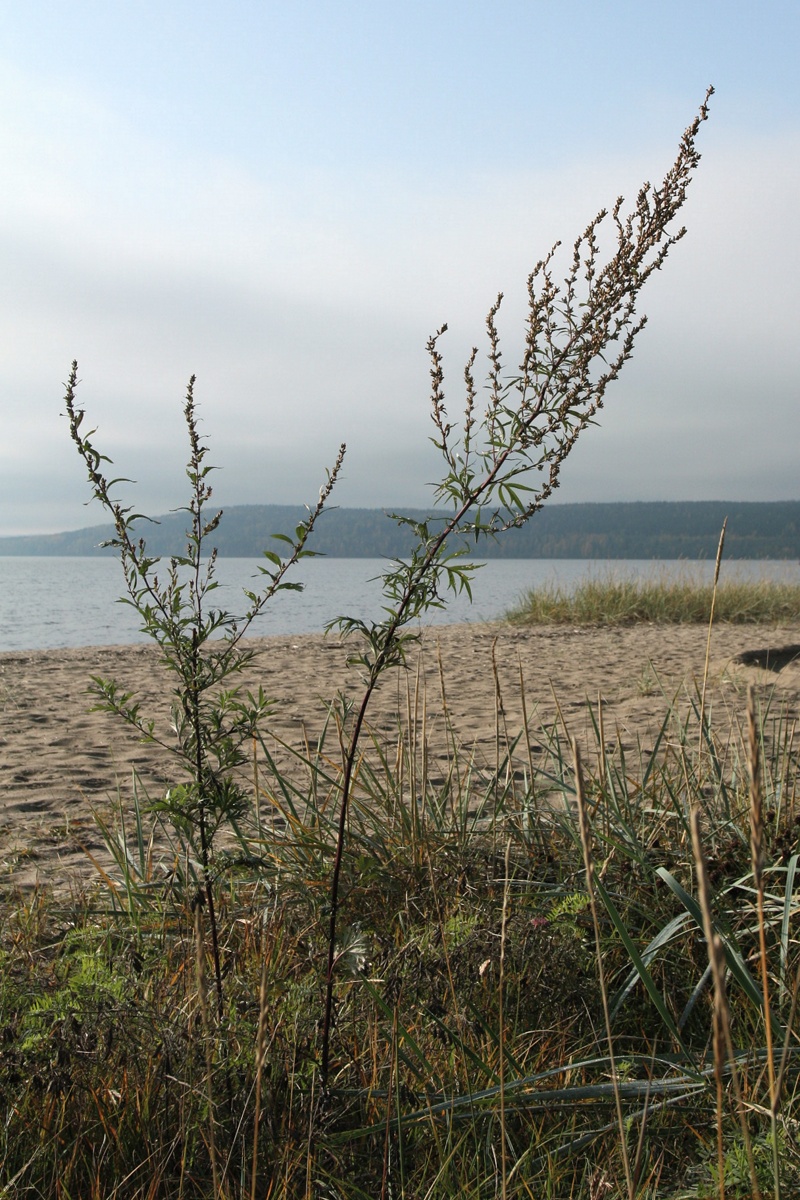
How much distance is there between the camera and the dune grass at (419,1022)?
1.68 meters

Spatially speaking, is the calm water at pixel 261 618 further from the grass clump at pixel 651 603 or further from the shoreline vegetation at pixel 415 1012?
the shoreline vegetation at pixel 415 1012

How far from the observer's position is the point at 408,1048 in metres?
2.10

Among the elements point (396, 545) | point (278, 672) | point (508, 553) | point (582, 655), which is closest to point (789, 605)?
point (582, 655)

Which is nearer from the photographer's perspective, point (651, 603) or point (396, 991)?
point (396, 991)

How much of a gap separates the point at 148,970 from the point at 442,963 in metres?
0.80

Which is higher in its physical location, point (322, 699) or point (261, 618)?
point (322, 699)

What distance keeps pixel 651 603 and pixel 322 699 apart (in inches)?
604

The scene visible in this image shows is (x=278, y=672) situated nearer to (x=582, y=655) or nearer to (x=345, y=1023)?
(x=582, y=655)

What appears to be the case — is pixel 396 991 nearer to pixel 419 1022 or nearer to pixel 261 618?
pixel 419 1022

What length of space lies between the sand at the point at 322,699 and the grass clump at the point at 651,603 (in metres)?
0.89

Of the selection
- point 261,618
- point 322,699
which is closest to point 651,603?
point 261,618

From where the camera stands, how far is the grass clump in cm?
1747

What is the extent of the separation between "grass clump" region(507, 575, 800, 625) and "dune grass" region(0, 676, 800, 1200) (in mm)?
14473

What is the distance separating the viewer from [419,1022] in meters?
2.18
